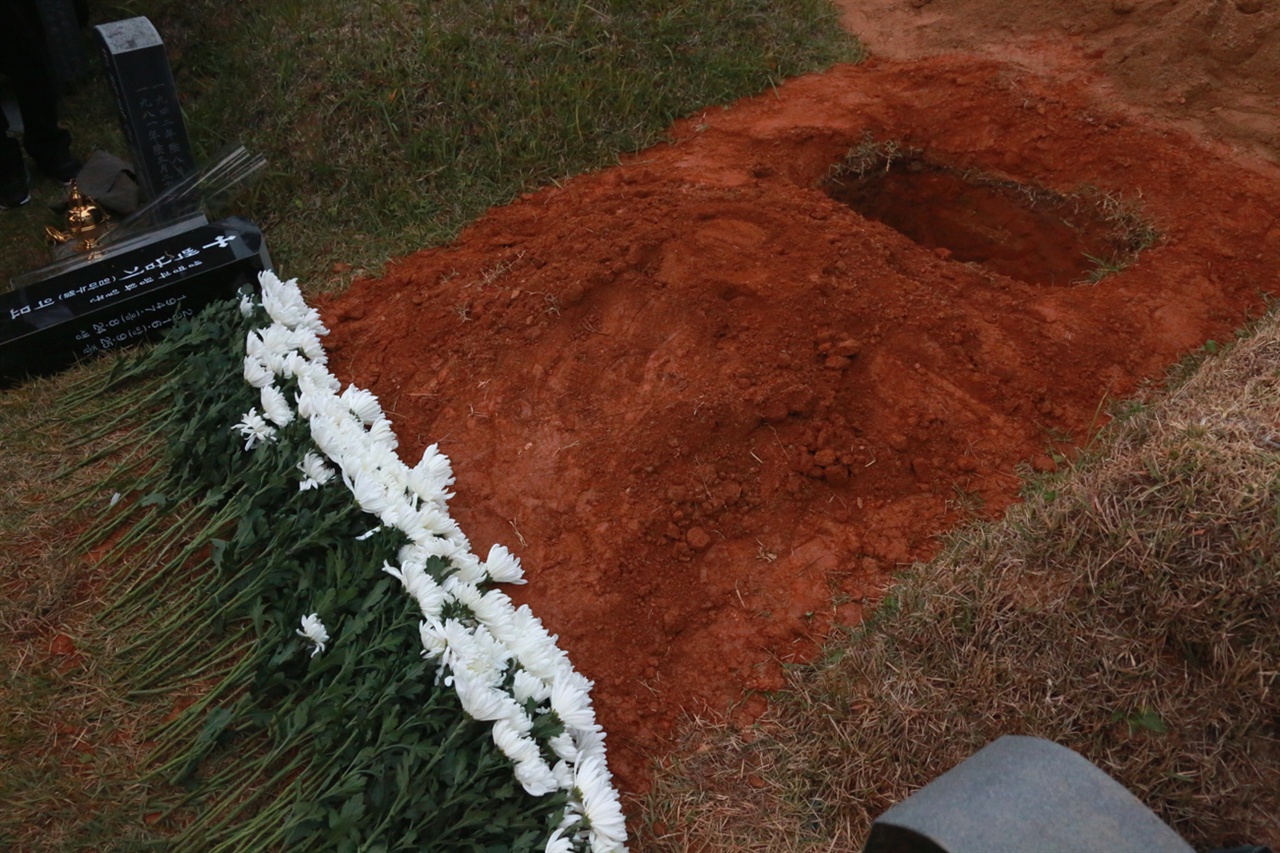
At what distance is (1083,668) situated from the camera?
2.26 m

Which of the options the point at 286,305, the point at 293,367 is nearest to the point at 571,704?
the point at 293,367

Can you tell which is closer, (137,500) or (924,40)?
(137,500)

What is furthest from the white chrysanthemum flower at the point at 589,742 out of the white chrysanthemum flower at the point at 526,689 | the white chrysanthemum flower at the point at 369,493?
the white chrysanthemum flower at the point at 369,493

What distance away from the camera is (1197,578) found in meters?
2.15

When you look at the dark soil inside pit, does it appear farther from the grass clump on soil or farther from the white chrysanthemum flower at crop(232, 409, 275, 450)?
the white chrysanthemum flower at crop(232, 409, 275, 450)

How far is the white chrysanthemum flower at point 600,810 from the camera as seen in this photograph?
7.03 ft

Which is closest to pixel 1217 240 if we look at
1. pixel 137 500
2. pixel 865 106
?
pixel 865 106

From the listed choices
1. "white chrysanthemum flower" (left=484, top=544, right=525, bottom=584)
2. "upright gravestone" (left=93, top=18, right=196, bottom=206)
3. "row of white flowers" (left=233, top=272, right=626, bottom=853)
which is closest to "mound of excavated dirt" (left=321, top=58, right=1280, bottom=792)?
"white chrysanthemum flower" (left=484, top=544, right=525, bottom=584)

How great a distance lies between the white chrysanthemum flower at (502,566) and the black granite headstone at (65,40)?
396cm

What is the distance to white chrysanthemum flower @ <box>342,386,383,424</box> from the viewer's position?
3039mm

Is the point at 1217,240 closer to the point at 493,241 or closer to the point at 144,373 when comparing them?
the point at 493,241

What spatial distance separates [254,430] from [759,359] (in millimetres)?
1634

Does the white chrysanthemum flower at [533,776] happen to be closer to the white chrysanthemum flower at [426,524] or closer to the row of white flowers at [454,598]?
the row of white flowers at [454,598]

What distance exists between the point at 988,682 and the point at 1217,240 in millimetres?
2324
